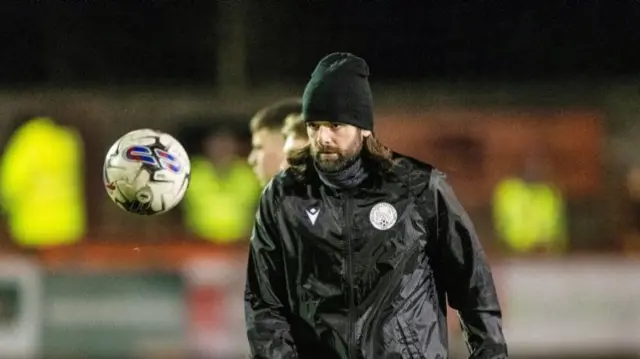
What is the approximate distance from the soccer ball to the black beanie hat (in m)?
1.10

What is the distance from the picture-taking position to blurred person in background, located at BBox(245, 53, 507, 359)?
2.98m

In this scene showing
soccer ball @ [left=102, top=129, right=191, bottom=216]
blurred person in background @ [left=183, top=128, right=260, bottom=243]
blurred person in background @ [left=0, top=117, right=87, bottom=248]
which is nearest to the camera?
soccer ball @ [left=102, top=129, right=191, bottom=216]

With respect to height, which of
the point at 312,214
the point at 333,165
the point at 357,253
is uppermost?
the point at 333,165

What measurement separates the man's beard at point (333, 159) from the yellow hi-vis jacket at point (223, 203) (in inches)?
245

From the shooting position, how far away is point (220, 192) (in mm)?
9383

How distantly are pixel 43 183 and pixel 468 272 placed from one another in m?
6.81

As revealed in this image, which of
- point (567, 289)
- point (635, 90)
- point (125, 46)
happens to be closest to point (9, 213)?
point (125, 46)

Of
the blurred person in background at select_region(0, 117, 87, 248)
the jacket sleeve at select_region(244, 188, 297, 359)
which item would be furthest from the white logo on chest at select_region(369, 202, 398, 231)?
the blurred person in background at select_region(0, 117, 87, 248)

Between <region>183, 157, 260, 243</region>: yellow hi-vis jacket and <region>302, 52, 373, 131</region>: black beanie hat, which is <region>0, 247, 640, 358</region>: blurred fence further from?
<region>302, 52, 373, 131</region>: black beanie hat

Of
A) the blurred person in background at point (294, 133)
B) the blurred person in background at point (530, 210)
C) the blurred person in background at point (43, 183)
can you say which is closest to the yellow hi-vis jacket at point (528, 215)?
the blurred person in background at point (530, 210)

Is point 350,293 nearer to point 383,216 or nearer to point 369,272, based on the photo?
point 369,272

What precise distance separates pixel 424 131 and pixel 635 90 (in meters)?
1.72

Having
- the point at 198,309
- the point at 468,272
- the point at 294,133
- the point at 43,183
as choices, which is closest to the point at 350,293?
the point at 468,272

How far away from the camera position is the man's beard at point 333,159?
2980 millimetres
